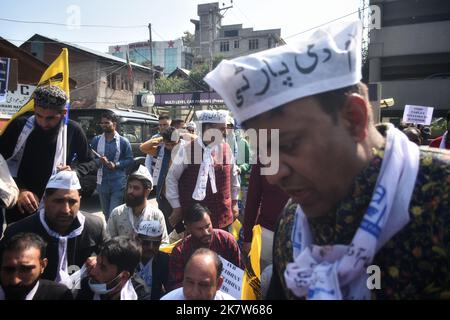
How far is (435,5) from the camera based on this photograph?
20922 millimetres

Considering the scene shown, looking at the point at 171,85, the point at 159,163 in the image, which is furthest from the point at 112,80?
the point at 159,163

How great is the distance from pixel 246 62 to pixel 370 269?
2.22ft

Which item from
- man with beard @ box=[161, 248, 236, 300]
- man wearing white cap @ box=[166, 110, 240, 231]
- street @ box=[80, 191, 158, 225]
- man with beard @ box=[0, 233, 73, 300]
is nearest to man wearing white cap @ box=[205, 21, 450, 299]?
man with beard @ box=[161, 248, 236, 300]

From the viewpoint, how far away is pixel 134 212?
388 centimetres

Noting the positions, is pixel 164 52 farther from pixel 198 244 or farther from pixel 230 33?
pixel 198 244

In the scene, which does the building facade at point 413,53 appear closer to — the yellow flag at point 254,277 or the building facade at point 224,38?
the yellow flag at point 254,277

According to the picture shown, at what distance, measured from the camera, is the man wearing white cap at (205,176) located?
3.89 meters

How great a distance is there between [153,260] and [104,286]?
0.89m

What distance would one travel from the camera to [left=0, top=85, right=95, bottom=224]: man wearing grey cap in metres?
2.96

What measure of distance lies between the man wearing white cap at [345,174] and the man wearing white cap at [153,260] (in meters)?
2.50

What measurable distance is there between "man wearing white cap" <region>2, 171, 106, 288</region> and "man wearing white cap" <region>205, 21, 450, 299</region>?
212 cm

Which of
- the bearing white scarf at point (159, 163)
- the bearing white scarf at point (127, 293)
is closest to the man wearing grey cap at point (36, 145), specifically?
the bearing white scarf at point (127, 293)

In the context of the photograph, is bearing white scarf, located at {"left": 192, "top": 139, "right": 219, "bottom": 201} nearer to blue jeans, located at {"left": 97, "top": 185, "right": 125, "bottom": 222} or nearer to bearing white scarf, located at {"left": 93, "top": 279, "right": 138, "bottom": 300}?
bearing white scarf, located at {"left": 93, "top": 279, "right": 138, "bottom": 300}
